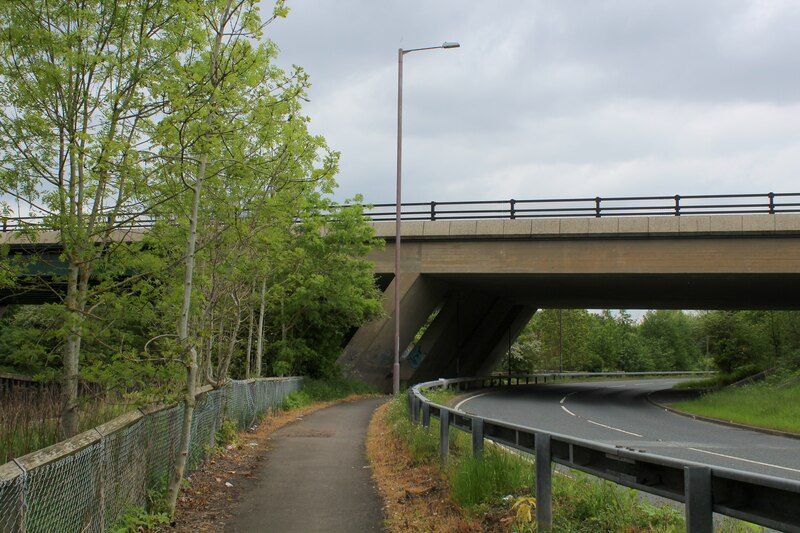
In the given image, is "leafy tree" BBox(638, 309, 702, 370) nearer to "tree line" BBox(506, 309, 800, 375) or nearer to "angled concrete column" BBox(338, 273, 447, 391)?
"tree line" BBox(506, 309, 800, 375)

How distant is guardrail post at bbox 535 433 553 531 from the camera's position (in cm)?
546

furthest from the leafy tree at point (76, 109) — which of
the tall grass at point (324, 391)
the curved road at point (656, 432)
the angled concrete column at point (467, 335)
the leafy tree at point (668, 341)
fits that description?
the leafy tree at point (668, 341)

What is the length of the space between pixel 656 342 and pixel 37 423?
9589 cm

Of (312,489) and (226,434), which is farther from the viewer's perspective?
(226,434)

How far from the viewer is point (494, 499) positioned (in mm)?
6582

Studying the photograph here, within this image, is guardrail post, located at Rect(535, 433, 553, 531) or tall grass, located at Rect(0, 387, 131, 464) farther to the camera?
tall grass, located at Rect(0, 387, 131, 464)

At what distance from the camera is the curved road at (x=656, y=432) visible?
11688 millimetres

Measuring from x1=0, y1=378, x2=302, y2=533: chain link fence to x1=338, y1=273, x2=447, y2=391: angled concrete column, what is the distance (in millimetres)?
19117

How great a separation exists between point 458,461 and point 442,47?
60.0 ft

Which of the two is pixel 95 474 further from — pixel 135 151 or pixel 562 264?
pixel 562 264

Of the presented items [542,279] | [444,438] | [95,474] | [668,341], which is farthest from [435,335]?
[668,341]

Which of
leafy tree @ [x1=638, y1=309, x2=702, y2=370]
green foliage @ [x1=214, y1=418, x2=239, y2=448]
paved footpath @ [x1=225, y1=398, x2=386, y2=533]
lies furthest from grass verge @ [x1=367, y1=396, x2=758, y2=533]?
leafy tree @ [x1=638, y1=309, x2=702, y2=370]

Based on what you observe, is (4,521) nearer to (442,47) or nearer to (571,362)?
(442,47)

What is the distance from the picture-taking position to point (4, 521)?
3947 mm
